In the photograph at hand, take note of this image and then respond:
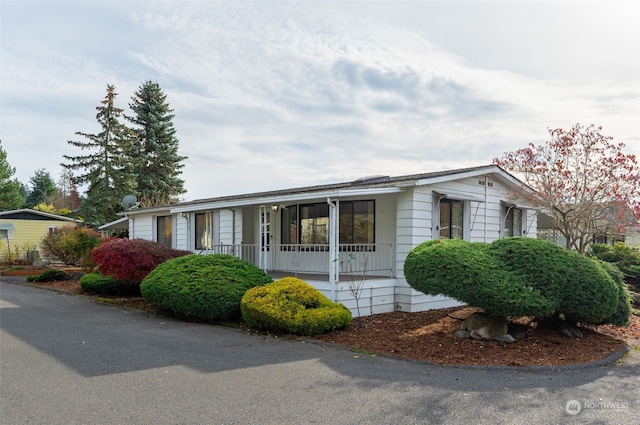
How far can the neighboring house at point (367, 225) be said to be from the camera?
10.1 meters

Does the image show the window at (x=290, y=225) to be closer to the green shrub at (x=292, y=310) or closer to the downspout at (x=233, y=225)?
the downspout at (x=233, y=225)

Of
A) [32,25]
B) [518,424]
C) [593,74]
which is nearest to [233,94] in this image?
[32,25]

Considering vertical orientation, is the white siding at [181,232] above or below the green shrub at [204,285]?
above

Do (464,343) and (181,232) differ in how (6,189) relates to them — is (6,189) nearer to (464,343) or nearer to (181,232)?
(181,232)

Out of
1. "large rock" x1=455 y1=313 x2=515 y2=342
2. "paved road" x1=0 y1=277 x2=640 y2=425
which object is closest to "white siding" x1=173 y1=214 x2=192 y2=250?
"paved road" x1=0 y1=277 x2=640 y2=425

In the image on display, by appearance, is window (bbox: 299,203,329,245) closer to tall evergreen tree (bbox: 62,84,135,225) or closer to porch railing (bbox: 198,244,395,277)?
porch railing (bbox: 198,244,395,277)

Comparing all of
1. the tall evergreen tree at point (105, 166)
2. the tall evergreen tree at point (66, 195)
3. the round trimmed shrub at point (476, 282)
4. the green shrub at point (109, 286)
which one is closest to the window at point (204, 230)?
the green shrub at point (109, 286)

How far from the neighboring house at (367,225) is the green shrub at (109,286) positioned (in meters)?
2.24

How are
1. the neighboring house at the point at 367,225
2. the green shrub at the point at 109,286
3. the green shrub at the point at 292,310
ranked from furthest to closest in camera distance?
the green shrub at the point at 109,286, the neighboring house at the point at 367,225, the green shrub at the point at 292,310

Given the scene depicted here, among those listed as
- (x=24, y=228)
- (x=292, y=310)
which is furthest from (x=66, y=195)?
(x=292, y=310)

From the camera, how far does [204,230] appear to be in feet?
50.7

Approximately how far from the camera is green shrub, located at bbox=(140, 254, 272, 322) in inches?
371

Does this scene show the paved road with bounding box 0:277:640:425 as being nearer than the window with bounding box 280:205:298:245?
Yes

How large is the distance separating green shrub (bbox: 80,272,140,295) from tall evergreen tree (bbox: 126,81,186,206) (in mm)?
17457
